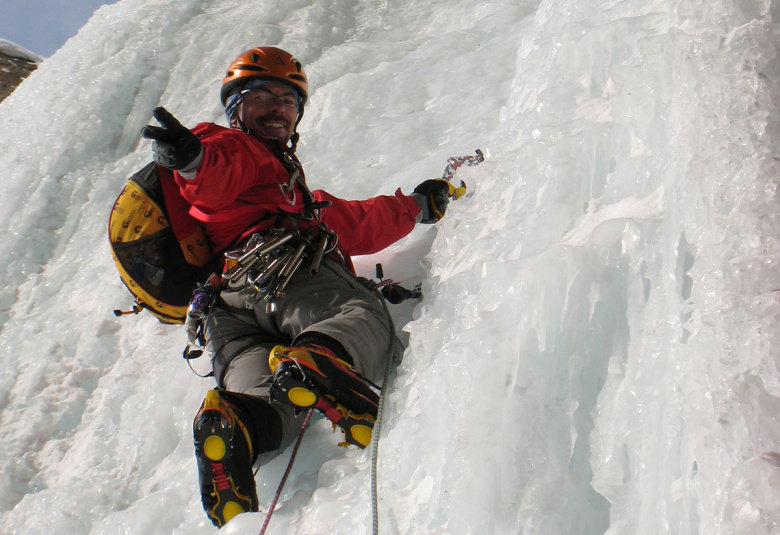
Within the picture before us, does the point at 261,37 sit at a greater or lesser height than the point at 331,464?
greater

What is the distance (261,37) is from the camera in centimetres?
616

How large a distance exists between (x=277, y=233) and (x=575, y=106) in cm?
129

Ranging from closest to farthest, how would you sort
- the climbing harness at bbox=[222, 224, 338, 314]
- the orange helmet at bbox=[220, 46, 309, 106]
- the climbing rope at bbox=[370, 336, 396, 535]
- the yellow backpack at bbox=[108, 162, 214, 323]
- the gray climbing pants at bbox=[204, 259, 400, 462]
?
1. the climbing rope at bbox=[370, 336, 396, 535]
2. the gray climbing pants at bbox=[204, 259, 400, 462]
3. the climbing harness at bbox=[222, 224, 338, 314]
4. the yellow backpack at bbox=[108, 162, 214, 323]
5. the orange helmet at bbox=[220, 46, 309, 106]

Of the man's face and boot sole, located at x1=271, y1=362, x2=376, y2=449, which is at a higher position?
the man's face

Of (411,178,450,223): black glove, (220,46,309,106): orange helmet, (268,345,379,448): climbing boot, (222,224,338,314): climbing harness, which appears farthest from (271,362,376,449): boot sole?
(220,46,309,106): orange helmet

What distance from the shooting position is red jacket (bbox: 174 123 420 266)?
2756 millimetres

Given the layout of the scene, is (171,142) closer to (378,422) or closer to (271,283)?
(271,283)

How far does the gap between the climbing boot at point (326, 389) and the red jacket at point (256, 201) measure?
87 centimetres

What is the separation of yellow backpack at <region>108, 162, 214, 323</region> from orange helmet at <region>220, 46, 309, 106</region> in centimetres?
63

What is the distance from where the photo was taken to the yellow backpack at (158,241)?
310 centimetres

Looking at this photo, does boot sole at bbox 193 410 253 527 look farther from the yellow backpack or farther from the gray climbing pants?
the yellow backpack

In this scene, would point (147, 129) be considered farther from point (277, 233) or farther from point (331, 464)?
point (331, 464)

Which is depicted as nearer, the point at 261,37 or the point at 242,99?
the point at 242,99

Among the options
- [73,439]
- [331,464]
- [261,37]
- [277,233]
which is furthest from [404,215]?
[261,37]
